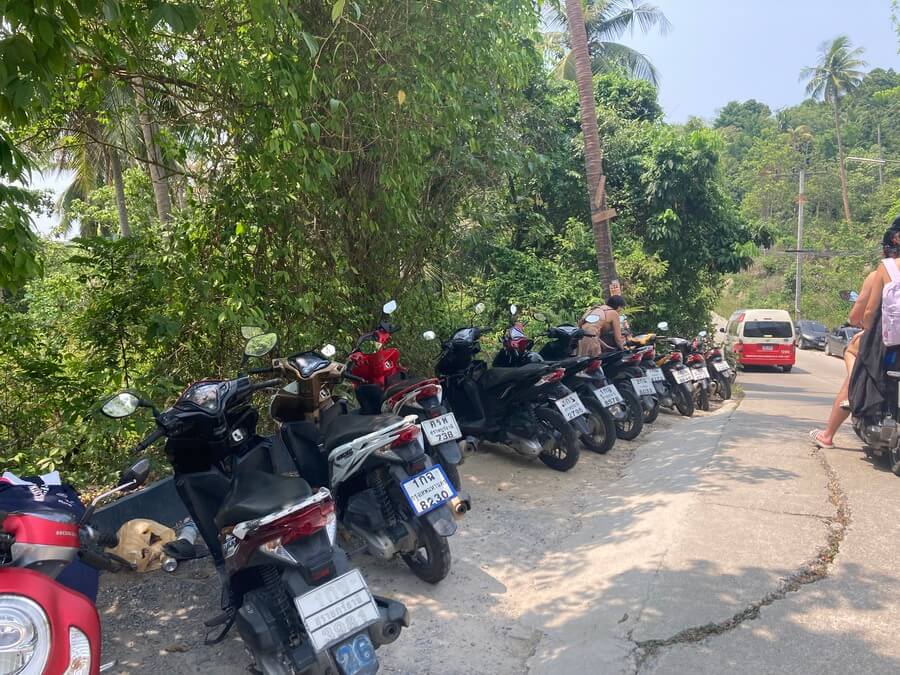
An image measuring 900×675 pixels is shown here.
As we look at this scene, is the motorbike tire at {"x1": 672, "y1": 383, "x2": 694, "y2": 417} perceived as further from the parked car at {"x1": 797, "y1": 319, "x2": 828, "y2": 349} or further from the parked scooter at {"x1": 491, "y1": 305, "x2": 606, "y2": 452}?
the parked car at {"x1": 797, "y1": 319, "x2": 828, "y2": 349}

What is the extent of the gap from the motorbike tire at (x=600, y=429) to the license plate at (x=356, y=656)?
4.51 metres

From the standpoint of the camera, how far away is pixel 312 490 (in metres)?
3.03

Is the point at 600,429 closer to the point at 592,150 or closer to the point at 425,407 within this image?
the point at 425,407

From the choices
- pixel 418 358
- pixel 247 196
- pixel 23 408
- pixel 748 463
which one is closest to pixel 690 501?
pixel 748 463

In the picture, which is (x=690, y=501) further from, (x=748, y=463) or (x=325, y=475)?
(x=325, y=475)

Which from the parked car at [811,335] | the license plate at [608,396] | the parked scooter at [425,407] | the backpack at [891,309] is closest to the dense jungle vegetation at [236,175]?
the parked scooter at [425,407]

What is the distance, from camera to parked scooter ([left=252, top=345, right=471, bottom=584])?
3.55 metres

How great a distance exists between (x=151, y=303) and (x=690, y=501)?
4320 mm

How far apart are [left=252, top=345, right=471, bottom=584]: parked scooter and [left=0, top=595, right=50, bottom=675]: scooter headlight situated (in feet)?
5.55

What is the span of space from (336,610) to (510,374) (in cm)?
346

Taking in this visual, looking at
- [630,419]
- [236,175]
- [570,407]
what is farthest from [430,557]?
[630,419]

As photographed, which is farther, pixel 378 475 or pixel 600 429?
pixel 600 429

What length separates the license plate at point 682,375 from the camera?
9164mm

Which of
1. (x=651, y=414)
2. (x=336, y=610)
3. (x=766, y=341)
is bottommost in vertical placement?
(x=766, y=341)
